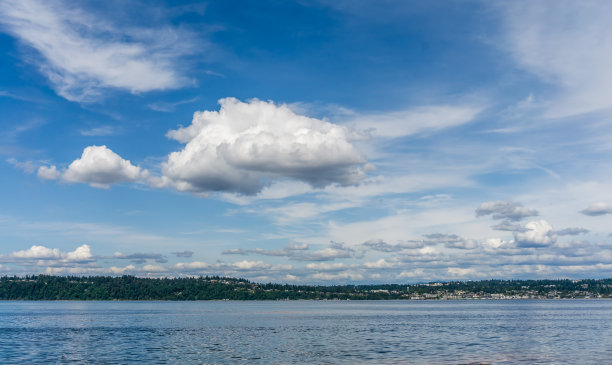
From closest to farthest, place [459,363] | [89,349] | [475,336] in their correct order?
[459,363] → [89,349] → [475,336]

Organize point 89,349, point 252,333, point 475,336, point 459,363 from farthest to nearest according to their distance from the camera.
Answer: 1. point 252,333
2. point 475,336
3. point 89,349
4. point 459,363

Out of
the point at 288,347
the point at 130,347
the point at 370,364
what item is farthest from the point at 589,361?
the point at 130,347

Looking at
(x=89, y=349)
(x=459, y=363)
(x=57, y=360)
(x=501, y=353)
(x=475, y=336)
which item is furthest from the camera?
(x=475, y=336)

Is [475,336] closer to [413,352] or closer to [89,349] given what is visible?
[413,352]

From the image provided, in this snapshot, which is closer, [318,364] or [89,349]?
[318,364]

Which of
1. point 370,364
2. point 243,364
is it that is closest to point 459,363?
point 370,364

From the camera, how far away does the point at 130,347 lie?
7888 cm

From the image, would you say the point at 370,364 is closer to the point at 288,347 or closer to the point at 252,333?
the point at 288,347

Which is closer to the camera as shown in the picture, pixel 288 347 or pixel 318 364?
pixel 318 364

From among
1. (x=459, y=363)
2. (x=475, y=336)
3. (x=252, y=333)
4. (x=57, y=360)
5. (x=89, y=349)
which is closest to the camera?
(x=459, y=363)

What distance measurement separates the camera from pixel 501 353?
69875 mm

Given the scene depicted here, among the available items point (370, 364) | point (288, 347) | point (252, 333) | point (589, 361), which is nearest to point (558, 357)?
point (589, 361)

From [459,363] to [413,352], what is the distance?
38.8 ft

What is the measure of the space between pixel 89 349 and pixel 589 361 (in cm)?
6473
